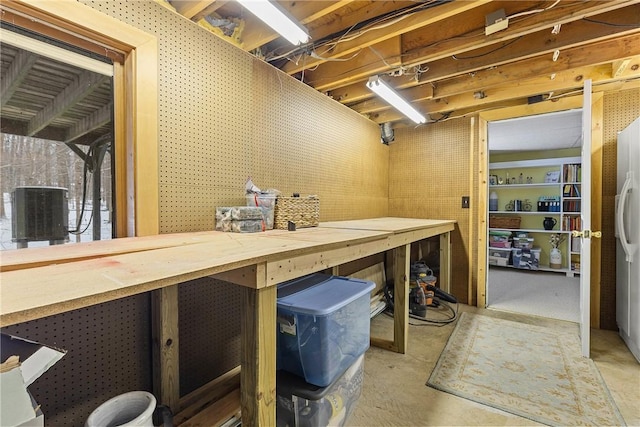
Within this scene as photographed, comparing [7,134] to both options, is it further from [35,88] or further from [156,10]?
[156,10]

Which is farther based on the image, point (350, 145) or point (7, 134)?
point (350, 145)

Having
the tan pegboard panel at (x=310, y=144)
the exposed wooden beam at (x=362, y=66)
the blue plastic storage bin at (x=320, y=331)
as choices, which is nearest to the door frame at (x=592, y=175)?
the tan pegboard panel at (x=310, y=144)

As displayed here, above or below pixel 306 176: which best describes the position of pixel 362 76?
above

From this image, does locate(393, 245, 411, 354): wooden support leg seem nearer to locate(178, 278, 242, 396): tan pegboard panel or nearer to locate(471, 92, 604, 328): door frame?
locate(178, 278, 242, 396): tan pegboard panel

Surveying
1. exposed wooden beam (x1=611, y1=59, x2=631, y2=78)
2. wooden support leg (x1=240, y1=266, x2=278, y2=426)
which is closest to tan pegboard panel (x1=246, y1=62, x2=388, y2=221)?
wooden support leg (x1=240, y1=266, x2=278, y2=426)

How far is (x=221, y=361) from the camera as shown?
182 cm

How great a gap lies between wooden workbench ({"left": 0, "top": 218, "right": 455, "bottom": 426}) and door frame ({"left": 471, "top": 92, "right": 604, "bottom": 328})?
2.36 metres

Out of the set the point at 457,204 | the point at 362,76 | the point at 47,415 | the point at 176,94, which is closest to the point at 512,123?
the point at 457,204

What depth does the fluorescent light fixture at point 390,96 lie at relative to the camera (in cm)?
228

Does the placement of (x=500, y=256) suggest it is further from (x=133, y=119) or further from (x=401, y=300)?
(x=133, y=119)

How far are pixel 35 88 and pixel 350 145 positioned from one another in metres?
2.49

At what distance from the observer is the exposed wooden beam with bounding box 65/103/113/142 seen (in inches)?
59.1

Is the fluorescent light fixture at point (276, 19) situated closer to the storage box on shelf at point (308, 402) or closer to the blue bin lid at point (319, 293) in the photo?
the blue bin lid at point (319, 293)

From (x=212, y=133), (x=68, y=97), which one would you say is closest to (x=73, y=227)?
(x=68, y=97)
